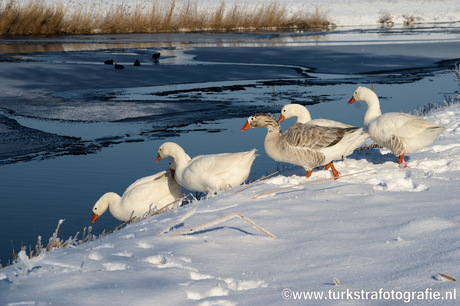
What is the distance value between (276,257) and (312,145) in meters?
2.95

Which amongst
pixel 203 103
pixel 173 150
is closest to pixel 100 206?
pixel 173 150

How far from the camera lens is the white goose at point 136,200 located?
697 centimetres

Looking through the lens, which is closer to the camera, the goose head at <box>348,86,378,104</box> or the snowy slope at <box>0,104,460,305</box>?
the snowy slope at <box>0,104,460,305</box>

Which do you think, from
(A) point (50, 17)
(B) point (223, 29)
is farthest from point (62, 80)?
(B) point (223, 29)

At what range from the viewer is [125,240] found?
4.37 meters

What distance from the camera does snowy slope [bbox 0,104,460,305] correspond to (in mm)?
3098

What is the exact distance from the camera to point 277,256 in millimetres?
3721

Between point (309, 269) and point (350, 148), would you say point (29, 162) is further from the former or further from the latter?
point (309, 269)

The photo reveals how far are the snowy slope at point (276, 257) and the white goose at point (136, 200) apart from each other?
1.82m

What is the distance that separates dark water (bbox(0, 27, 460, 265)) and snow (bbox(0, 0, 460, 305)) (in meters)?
2.24

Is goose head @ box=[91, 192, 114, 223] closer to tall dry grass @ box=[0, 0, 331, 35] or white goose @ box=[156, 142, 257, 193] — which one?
white goose @ box=[156, 142, 257, 193]

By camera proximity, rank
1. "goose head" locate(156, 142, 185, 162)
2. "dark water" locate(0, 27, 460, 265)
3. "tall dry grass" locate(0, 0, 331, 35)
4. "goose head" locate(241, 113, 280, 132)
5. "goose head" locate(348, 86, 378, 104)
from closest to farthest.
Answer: "goose head" locate(241, 113, 280, 132), "dark water" locate(0, 27, 460, 265), "goose head" locate(156, 142, 185, 162), "goose head" locate(348, 86, 378, 104), "tall dry grass" locate(0, 0, 331, 35)

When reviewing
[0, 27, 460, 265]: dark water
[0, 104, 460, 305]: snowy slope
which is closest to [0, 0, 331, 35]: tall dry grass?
[0, 27, 460, 265]: dark water

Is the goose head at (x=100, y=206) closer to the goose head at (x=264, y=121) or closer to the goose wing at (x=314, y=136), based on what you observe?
the goose head at (x=264, y=121)
